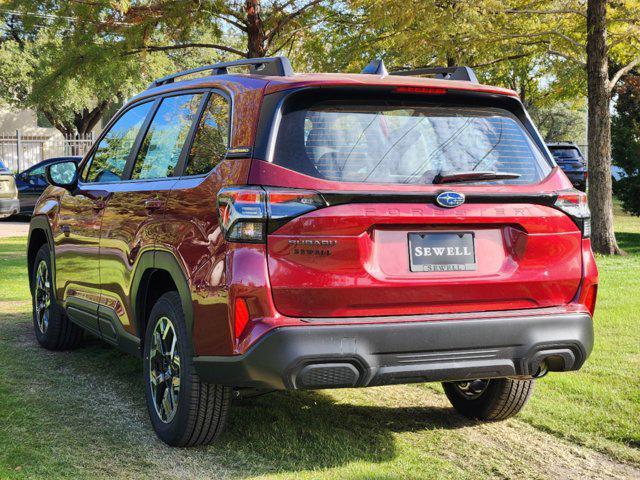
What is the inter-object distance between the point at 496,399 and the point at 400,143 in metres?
1.79

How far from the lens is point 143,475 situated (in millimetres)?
4242

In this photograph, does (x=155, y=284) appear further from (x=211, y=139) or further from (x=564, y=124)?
(x=564, y=124)

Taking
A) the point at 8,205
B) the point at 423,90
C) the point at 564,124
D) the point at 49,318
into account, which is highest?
the point at 564,124

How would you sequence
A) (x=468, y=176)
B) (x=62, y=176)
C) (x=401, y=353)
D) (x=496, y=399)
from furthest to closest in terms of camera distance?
(x=62, y=176) → (x=496, y=399) → (x=468, y=176) → (x=401, y=353)

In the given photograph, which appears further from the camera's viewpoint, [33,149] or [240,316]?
[33,149]

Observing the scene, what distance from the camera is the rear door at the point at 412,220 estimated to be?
395cm

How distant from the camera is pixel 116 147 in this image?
599cm

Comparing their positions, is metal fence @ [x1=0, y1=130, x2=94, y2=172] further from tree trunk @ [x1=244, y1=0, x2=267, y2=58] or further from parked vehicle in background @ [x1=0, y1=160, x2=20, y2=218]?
tree trunk @ [x1=244, y1=0, x2=267, y2=58]

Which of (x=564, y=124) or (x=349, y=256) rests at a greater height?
(x=564, y=124)

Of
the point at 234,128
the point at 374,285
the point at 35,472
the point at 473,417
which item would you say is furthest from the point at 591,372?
the point at 35,472

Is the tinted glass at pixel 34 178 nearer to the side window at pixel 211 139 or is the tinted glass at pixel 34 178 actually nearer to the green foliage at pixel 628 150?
the green foliage at pixel 628 150

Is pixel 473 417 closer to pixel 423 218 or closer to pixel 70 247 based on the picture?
pixel 423 218

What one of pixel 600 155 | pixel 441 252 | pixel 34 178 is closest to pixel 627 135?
pixel 600 155

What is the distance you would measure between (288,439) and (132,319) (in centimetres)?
111
